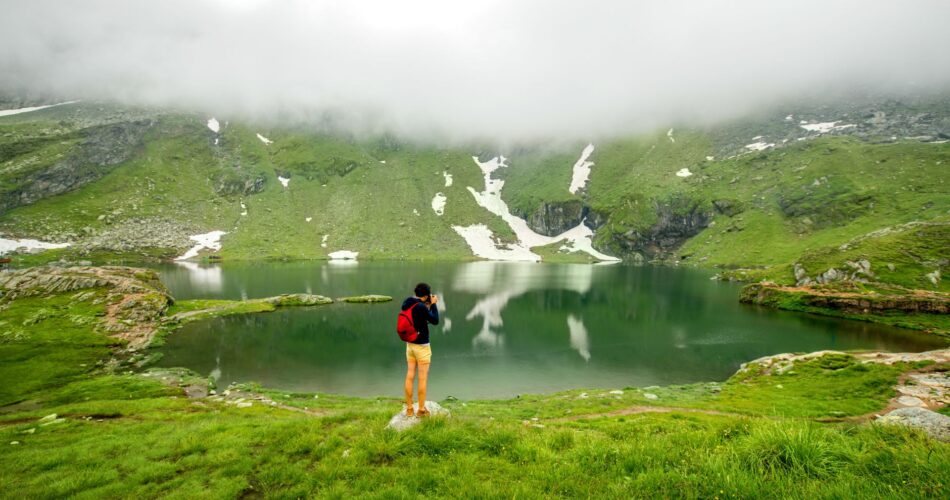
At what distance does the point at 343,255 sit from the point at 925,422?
7946 inches

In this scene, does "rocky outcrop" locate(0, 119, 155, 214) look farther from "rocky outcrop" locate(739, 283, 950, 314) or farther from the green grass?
"rocky outcrop" locate(739, 283, 950, 314)

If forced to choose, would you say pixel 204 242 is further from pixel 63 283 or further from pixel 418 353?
pixel 418 353

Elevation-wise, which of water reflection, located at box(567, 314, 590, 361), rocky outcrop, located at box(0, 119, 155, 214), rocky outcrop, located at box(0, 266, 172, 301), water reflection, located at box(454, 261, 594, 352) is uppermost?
rocky outcrop, located at box(0, 119, 155, 214)

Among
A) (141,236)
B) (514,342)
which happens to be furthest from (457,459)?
(141,236)

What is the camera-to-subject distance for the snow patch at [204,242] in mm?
166875

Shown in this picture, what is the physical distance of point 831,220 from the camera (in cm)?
14962

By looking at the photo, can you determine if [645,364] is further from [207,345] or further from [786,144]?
[786,144]

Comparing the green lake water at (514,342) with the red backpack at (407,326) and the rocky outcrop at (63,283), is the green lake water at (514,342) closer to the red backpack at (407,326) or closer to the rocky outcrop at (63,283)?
the rocky outcrop at (63,283)

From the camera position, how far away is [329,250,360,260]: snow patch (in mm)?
190175

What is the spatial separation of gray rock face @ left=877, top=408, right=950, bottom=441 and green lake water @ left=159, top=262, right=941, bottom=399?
25686 millimetres

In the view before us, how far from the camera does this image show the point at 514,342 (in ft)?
157

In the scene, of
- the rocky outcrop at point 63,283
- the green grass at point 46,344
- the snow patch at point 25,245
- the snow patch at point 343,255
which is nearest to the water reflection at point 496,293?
the green grass at point 46,344

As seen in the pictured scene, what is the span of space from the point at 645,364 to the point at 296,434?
37.4 metres

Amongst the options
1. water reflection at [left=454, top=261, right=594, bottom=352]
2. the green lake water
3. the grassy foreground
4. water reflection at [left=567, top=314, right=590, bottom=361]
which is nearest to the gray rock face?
the grassy foreground
